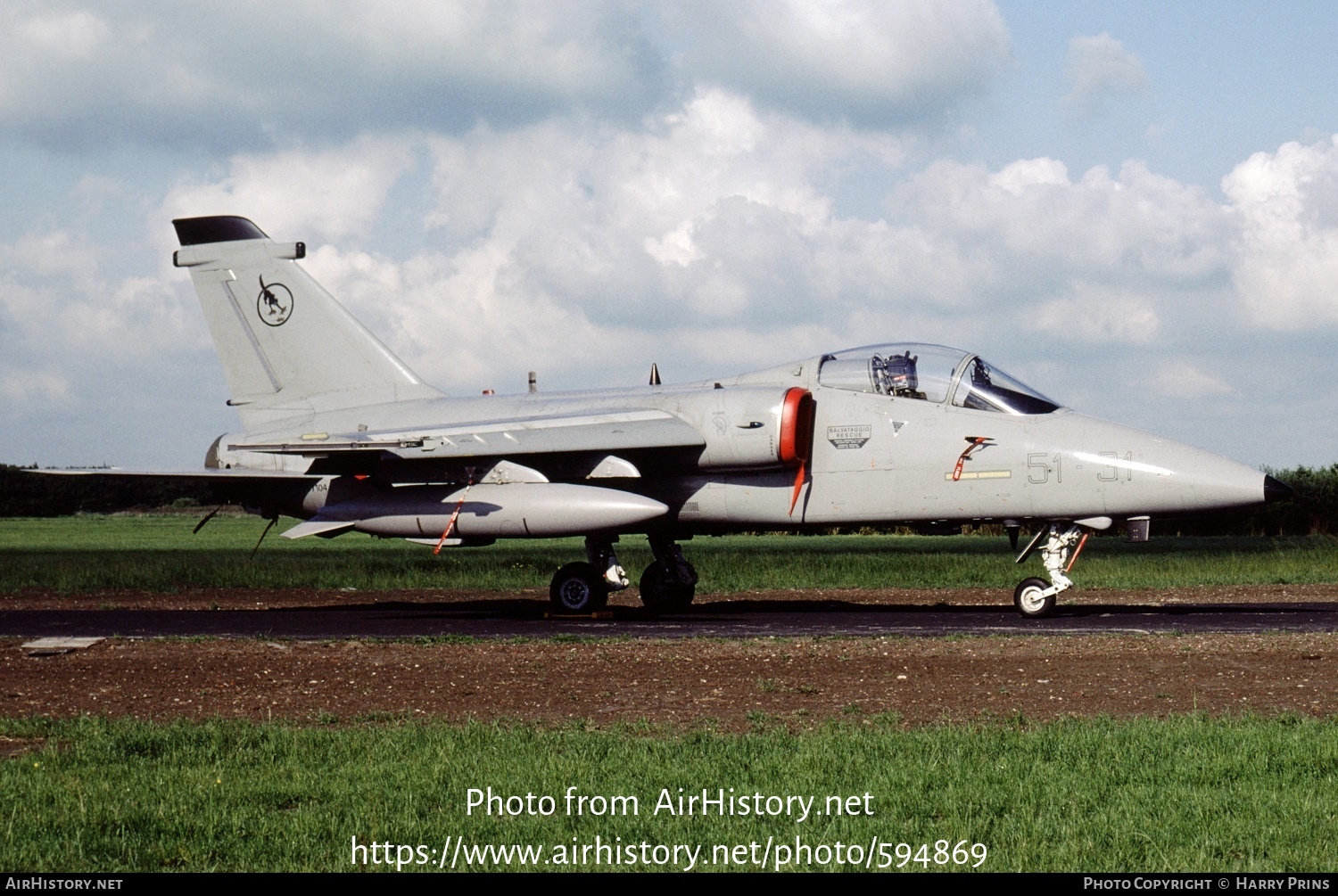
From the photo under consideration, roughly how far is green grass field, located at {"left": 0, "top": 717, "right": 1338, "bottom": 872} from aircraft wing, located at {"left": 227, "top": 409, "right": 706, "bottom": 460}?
9122 millimetres

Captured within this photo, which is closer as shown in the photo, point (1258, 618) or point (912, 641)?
point (912, 641)

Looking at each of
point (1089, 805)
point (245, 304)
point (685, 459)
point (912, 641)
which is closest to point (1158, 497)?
point (912, 641)

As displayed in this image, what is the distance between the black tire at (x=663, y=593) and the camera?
18.8 meters

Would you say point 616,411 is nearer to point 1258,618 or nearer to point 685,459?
point 685,459

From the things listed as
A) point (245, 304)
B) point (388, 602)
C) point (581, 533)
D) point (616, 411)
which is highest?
point (245, 304)

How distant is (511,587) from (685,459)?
7.52 meters

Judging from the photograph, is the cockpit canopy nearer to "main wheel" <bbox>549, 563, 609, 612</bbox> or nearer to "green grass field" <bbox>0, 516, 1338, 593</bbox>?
"main wheel" <bbox>549, 563, 609, 612</bbox>

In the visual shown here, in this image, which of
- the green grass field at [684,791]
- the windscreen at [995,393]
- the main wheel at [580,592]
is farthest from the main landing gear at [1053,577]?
the green grass field at [684,791]

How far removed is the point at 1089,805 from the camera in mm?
5938

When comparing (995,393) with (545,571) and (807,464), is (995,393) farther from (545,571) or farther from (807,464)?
(545,571)

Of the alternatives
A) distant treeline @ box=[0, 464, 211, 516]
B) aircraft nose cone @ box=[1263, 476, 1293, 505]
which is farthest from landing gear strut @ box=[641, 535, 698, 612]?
distant treeline @ box=[0, 464, 211, 516]

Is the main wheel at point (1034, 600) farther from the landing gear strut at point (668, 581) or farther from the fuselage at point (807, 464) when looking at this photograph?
the landing gear strut at point (668, 581)

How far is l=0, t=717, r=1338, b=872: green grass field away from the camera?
5.29 metres

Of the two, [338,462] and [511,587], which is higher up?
[338,462]
